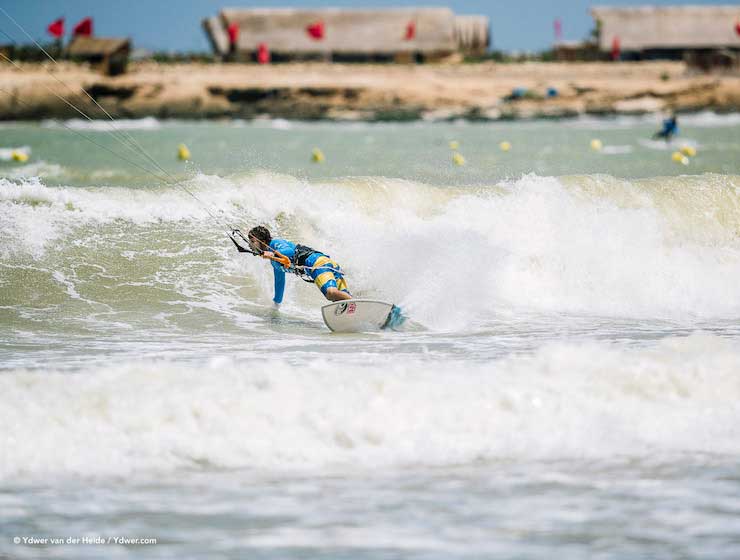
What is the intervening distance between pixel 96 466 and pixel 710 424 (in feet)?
12.2

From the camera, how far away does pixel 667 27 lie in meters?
70.2

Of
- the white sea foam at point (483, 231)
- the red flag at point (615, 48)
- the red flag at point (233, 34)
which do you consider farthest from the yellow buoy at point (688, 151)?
the red flag at point (233, 34)

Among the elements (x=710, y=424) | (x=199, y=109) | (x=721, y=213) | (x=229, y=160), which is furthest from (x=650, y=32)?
(x=710, y=424)

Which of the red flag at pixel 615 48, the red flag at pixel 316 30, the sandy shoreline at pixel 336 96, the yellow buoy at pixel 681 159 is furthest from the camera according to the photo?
the red flag at pixel 615 48

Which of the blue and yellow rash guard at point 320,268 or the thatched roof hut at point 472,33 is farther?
the thatched roof hut at point 472,33

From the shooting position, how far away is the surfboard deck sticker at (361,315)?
372 inches

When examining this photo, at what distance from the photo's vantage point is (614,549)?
4805mm

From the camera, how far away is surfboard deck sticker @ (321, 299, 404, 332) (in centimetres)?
946

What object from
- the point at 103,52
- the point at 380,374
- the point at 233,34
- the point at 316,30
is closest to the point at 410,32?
the point at 316,30

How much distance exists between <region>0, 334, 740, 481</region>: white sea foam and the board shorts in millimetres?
2664

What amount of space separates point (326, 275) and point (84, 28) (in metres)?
62.1

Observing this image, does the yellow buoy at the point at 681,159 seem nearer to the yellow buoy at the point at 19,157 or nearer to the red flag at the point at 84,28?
the yellow buoy at the point at 19,157

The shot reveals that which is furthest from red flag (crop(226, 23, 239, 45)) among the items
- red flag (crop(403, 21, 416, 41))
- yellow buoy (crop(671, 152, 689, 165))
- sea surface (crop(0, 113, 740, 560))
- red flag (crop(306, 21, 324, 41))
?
sea surface (crop(0, 113, 740, 560))

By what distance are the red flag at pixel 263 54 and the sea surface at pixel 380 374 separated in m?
51.1
